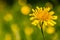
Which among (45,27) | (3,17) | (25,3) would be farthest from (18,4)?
(45,27)

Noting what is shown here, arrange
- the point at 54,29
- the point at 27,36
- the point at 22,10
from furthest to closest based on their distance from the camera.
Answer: the point at 22,10 < the point at 54,29 < the point at 27,36

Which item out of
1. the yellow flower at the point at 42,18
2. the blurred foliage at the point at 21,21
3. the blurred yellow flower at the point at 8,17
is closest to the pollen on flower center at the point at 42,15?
the yellow flower at the point at 42,18

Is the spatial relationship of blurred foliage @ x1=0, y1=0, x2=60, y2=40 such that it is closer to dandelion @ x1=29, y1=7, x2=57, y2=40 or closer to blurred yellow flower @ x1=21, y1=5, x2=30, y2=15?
blurred yellow flower @ x1=21, y1=5, x2=30, y2=15

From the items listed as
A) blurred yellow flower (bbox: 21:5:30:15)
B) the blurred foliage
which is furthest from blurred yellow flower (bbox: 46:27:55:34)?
blurred yellow flower (bbox: 21:5:30:15)

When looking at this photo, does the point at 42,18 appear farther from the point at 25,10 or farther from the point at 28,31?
the point at 25,10

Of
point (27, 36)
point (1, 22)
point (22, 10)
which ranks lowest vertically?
point (27, 36)

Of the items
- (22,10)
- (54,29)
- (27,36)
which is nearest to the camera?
(27,36)

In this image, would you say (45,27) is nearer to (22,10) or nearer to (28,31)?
(28,31)

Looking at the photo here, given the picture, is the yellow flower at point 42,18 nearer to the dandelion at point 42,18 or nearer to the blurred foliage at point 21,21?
the dandelion at point 42,18
